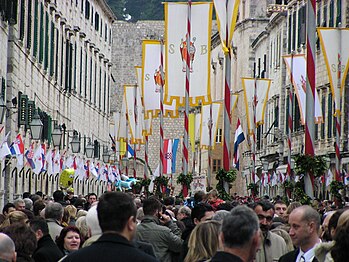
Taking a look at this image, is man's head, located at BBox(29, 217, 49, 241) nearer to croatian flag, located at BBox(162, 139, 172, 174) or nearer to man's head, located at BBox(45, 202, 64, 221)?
man's head, located at BBox(45, 202, 64, 221)

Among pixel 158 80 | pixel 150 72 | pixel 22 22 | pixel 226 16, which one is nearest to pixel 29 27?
pixel 22 22

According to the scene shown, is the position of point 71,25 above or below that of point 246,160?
above

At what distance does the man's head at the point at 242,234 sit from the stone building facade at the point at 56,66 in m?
25.2

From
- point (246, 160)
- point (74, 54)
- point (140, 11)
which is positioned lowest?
point (246, 160)

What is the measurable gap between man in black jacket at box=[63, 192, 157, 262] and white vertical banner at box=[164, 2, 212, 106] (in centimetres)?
2816

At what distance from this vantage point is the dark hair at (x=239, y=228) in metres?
7.56

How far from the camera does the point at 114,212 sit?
775 centimetres

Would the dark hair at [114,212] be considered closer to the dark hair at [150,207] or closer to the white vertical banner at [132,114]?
the dark hair at [150,207]

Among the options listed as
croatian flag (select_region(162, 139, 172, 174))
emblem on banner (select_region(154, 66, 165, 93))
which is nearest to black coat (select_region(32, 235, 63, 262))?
emblem on banner (select_region(154, 66, 165, 93))

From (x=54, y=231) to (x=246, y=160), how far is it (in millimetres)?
77710

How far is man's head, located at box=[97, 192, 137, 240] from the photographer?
7707 millimetres

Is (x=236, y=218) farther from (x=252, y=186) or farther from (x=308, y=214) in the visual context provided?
(x=252, y=186)

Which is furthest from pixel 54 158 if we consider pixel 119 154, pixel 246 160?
pixel 246 160

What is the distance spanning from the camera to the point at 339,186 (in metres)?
37.5
